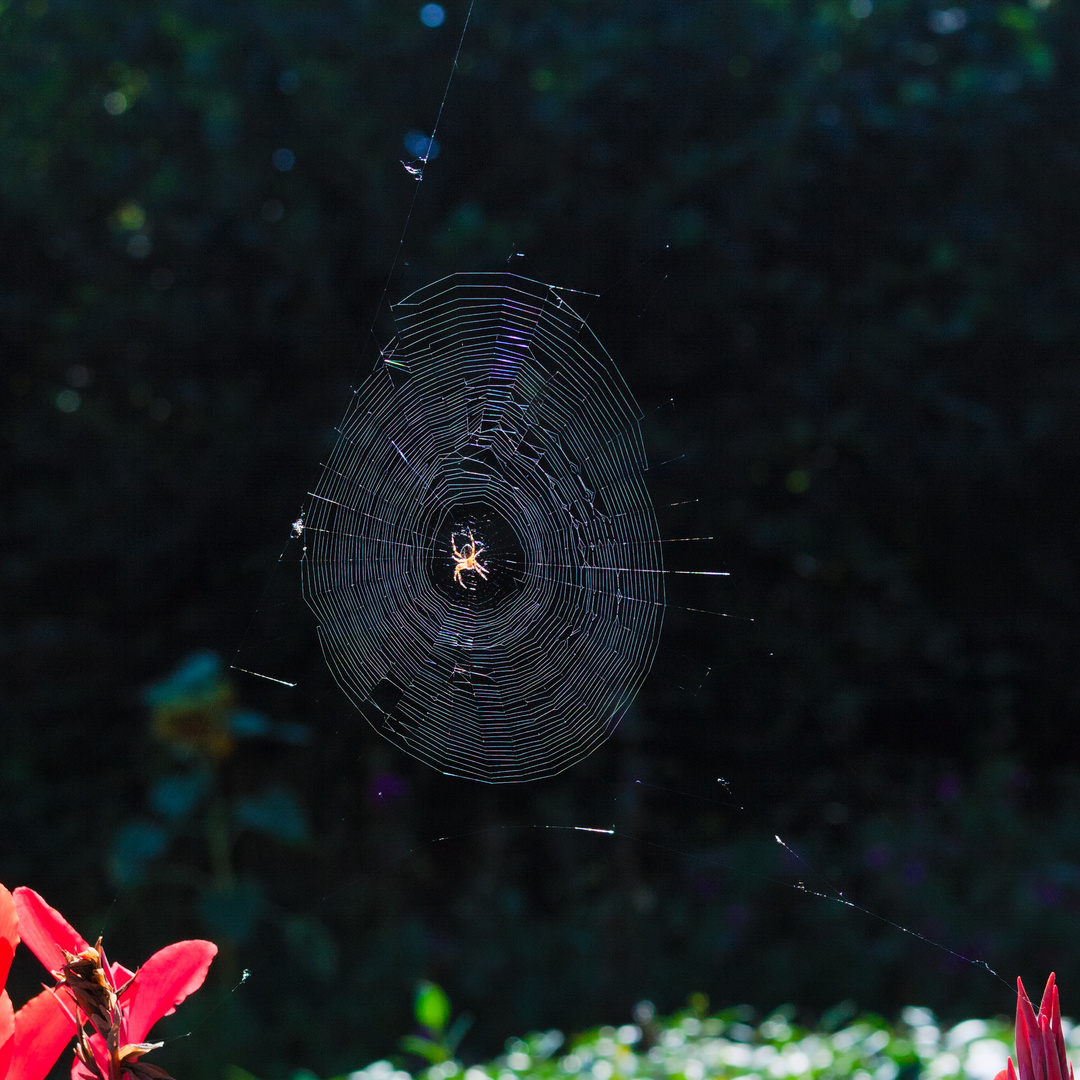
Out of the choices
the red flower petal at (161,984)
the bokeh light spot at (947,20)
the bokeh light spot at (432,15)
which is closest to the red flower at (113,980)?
the red flower petal at (161,984)

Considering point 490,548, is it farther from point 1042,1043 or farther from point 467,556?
point 1042,1043

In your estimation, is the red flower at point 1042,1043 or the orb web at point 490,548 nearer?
the red flower at point 1042,1043

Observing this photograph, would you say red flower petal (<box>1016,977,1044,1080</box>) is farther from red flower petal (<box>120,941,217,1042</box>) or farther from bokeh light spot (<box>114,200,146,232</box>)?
bokeh light spot (<box>114,200,146,232</box>)

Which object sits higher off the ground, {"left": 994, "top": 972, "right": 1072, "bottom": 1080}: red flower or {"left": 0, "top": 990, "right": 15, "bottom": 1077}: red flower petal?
{"left": 994, "top": 972, "right": 1072, "bottom": 1080}: red flower

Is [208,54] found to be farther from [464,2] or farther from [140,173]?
[464,2]

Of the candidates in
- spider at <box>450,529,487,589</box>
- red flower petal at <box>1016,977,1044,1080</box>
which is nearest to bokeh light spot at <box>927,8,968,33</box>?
spider at <box>450,529,487,589</box>

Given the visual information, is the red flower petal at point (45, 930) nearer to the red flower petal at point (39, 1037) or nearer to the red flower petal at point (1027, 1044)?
the red flower petal at point (39, 1037)

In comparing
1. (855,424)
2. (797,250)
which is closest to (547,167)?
(797,250)
